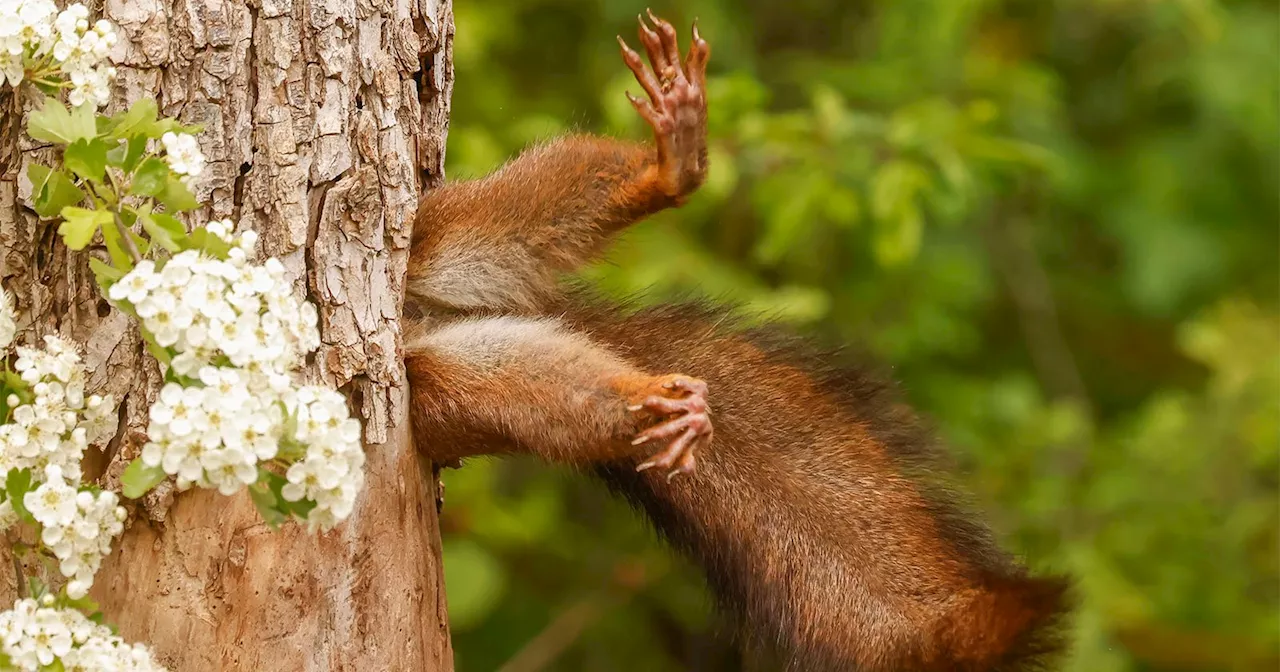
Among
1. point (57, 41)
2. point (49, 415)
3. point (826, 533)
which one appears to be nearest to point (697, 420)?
point (826, 533)

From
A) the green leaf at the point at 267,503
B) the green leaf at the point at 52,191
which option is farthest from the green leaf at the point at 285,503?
the green leaf at the point at 52,191

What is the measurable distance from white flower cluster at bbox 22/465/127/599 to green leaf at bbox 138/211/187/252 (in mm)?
328

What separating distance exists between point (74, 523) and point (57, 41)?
0.62 metres

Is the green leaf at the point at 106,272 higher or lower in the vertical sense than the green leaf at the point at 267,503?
higher

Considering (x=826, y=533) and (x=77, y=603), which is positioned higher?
(x=826, y=533)

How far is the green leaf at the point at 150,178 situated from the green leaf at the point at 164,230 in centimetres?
3

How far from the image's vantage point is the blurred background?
4395 millimetres

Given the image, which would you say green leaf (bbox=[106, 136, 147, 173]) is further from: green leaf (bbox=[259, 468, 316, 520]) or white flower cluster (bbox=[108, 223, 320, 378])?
green leaf (bbox=[259, 468, 316, 520])

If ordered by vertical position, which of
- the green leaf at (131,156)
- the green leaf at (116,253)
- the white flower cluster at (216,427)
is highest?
the green leaf at (131,156)

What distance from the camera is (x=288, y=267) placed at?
6.90 ft

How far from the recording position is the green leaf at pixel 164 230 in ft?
5.60

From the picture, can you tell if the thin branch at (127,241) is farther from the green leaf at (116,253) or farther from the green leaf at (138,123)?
the green leaf at (138,123)

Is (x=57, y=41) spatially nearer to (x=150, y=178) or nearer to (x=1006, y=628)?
(x=150, y=178)

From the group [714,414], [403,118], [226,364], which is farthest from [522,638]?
[226,364]
